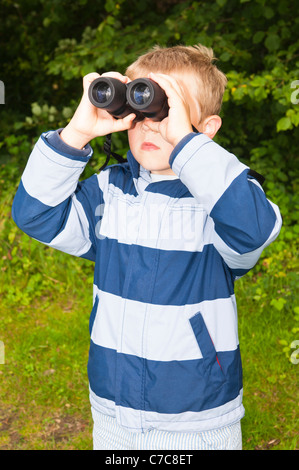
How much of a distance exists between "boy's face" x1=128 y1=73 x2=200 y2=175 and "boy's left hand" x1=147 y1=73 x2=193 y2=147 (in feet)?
0.46

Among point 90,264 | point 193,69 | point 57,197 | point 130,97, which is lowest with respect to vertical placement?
point 90,264

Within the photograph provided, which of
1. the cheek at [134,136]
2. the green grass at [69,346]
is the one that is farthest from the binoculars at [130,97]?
the green grass at [69,346]

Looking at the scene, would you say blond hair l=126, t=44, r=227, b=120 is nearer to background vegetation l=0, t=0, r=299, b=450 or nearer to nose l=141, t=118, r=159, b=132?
nose l=141, t=118, r=159, b=132

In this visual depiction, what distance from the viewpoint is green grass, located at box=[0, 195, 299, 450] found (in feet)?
10.8

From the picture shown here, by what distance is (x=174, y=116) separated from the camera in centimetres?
175

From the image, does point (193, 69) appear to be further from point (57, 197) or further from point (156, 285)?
point (156, 285)

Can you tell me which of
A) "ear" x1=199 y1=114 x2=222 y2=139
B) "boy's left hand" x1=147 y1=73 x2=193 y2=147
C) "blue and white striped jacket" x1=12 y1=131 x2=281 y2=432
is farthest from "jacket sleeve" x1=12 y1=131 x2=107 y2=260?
"ear" x1=199 y1=114 x2=222 y2=139

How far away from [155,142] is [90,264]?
3032mm

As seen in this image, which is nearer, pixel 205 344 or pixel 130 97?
pixel 130 97

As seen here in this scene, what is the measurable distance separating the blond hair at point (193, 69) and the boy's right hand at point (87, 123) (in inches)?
6.0

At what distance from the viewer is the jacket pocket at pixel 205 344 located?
6.23 ft

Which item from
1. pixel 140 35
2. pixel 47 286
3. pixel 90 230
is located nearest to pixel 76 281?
pixel 47 286

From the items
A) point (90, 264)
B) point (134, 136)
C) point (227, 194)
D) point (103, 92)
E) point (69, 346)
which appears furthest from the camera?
point (90, 264)

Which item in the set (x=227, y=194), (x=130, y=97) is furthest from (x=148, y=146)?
(x=227, y=194)
